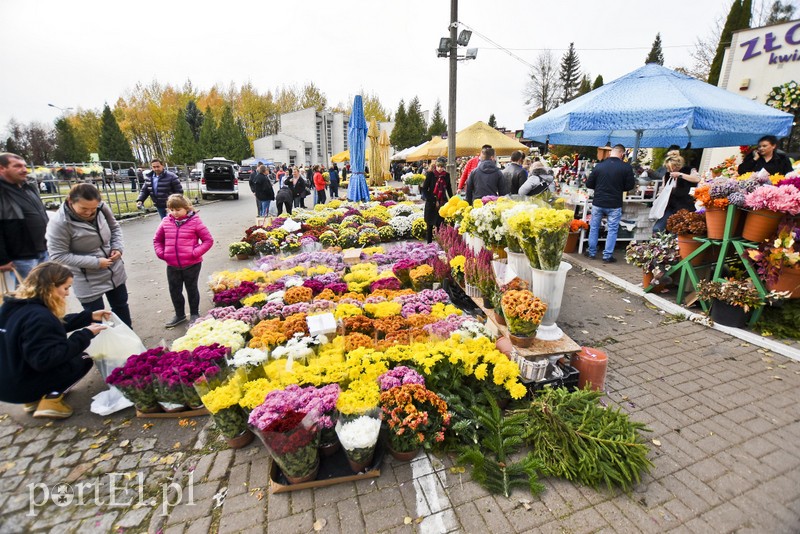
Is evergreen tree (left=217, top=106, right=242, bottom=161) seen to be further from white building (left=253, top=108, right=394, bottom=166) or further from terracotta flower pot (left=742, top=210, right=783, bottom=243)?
terracotta flower pot (left=742, top=210, right=783, bottom=243)

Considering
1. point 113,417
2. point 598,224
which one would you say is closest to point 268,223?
point 113,417

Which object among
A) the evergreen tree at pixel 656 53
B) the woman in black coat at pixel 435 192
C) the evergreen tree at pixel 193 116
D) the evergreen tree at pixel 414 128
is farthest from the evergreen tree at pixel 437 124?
the woman in black coat at pixel 435 192

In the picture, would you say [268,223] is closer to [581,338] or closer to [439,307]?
[439,307]

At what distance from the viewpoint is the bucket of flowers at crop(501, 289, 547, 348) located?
2.96 metres

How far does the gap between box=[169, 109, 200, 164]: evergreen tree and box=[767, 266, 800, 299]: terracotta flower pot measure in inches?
2094

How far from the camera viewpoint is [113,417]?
3.22 metres

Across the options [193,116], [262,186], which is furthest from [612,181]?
[193,116]

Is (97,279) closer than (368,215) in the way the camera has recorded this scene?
Yes

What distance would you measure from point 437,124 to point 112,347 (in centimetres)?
6211

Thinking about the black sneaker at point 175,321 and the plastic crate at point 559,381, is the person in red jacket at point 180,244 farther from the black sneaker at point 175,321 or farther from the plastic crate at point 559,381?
the plastic crate at point 559,381

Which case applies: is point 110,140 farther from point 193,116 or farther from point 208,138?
point 193,116

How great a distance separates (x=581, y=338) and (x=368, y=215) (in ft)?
23.1
